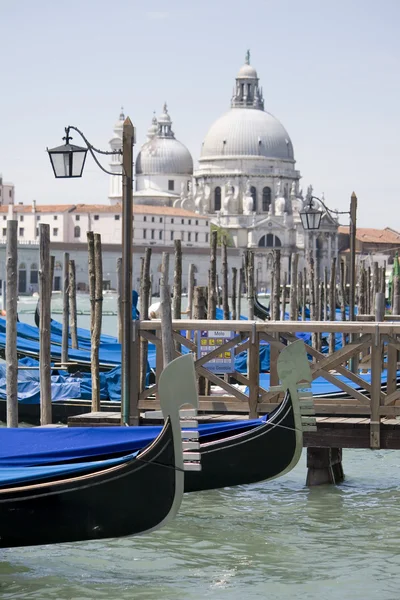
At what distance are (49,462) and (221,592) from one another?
837 mm

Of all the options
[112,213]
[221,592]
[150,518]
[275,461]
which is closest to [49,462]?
[150,518]

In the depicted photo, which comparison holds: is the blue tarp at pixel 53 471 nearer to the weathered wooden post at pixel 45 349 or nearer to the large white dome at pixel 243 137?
the weathered wooden post at pixel 45 349

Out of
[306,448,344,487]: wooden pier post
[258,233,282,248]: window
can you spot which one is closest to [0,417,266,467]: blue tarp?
[306,448,344,487]: wooden pier post

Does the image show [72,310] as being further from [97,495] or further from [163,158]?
[163,158]

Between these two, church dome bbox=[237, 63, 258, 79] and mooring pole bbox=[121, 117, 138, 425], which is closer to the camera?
mooring pole bbox=[121, 117, 138, 425]

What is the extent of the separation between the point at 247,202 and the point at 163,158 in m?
7.53

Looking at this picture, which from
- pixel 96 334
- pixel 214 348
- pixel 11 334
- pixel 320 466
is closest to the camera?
pixel 214 348

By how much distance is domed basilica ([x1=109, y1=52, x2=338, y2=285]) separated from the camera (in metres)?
71.2

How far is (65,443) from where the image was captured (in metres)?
4.86

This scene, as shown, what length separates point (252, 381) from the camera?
634cm

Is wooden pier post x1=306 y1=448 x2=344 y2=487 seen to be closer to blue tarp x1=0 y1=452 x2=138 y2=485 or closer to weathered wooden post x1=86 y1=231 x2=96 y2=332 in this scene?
weathered wooden post x1=86 y1=231 x2=96 y2=332

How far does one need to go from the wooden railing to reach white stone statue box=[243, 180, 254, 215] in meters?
65.5

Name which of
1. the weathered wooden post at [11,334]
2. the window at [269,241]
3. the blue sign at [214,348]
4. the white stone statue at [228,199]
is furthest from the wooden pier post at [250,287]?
the white stone statue at [228,199]

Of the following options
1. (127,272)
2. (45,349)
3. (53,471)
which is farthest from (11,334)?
(53,471)
